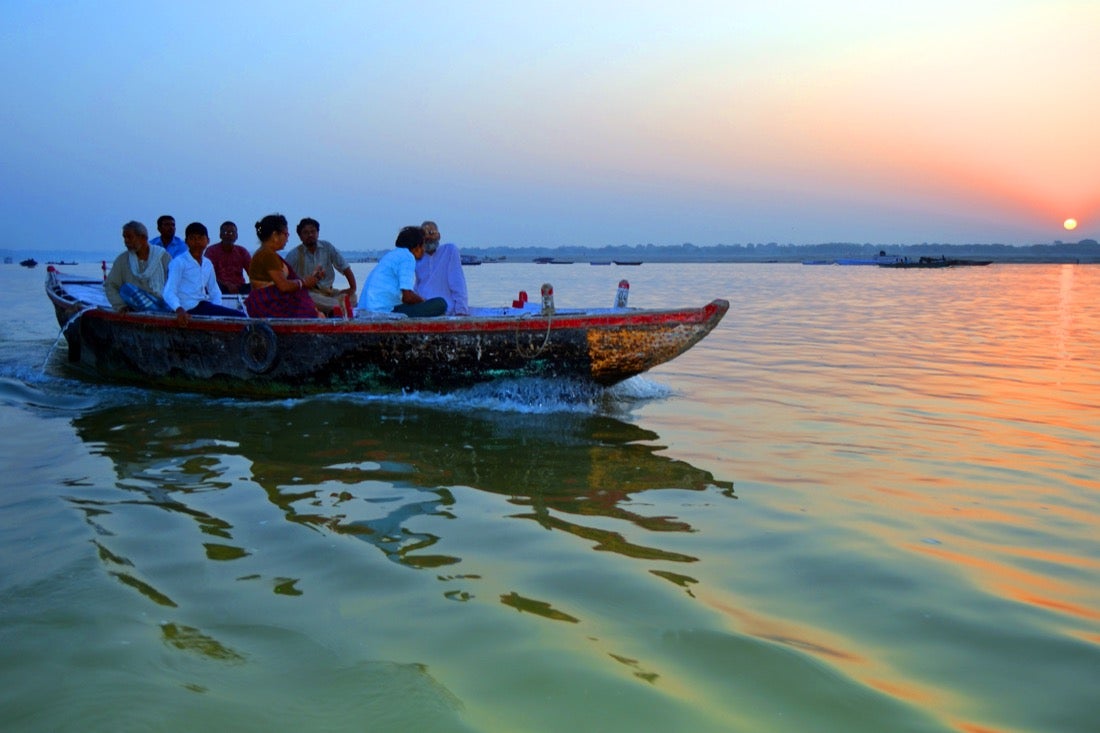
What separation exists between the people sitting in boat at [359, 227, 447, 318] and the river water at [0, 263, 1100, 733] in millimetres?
880

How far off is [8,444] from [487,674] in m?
5.54

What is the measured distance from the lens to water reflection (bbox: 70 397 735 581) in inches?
175

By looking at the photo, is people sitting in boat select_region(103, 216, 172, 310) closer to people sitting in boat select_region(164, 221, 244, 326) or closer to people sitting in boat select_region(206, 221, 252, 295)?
people sitting in boat select_region(164, 221, 244, 326)

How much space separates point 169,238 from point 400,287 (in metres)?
3.86

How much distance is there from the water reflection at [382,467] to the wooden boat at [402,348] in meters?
0.33

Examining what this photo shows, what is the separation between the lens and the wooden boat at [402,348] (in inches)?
290

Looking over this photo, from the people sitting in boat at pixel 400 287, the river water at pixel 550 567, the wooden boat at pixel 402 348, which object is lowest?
the river water at pixel 550 567

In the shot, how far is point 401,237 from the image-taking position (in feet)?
26.1

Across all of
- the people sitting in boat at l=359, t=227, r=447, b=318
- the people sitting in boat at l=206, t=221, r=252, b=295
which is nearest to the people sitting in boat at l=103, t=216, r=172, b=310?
the people sitting in boat at l=206, t=221, r=252, b=295

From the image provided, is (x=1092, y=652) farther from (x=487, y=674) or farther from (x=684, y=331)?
(x=684, y=331)

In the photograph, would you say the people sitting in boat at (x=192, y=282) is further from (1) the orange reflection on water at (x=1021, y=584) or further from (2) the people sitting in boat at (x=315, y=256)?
(1) the orange reflection on water at (x=1021, y=584)

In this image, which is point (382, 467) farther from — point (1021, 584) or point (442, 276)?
point (1021, 584)

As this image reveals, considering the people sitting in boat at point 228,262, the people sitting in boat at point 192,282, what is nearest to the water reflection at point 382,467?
the people sitting in boat at point 192,282

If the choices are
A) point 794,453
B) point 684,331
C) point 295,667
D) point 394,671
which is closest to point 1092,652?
→ point 394,671
